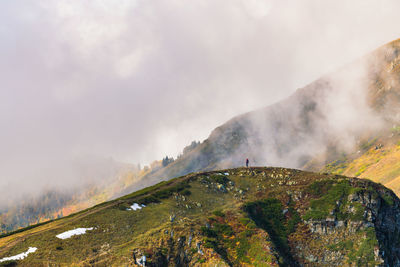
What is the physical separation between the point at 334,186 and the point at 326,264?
95.8ft

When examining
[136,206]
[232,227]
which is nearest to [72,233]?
[136,206]

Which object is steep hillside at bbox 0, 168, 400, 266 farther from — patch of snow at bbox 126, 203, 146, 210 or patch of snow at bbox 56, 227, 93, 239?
patch of snow at bbox 56, 227, 93, 239

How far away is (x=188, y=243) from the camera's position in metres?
86.8

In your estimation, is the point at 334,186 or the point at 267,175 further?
the point at 267,175

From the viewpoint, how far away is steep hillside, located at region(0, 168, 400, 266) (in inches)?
3120

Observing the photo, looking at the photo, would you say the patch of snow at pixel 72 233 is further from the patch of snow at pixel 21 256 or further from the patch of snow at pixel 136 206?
the patch of snow at pixel 136 206

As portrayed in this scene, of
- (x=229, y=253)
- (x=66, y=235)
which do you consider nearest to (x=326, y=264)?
(x=229, y=253)

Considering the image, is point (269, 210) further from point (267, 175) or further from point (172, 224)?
point (172, 224)

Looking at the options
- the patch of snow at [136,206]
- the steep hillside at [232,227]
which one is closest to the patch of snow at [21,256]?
the steep hillside at [232,227]

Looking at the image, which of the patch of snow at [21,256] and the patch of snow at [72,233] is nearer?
the patch of snow at [21,256]

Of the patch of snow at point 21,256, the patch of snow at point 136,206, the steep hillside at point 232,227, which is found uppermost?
the patch of snow at point 136,206

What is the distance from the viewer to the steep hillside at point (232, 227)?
260ft

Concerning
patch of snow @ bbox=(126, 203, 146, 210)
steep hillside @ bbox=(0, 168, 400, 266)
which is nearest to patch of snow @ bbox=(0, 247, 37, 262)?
steep hillside @ bbox=(0, 168, 400, 266)

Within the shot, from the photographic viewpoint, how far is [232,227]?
318 feet
